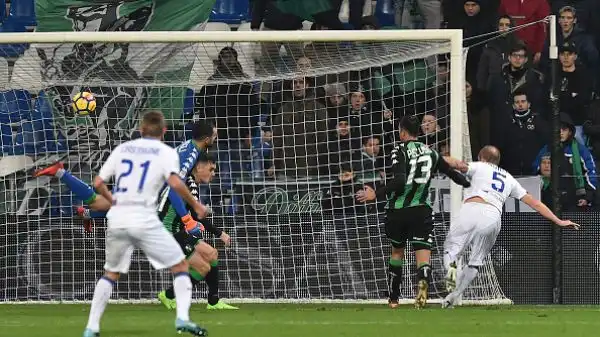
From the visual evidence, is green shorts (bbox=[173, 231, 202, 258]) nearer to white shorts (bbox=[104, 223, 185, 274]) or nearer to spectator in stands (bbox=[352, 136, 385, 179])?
spectator in stands (bbox=[352, 136, 385, 179])

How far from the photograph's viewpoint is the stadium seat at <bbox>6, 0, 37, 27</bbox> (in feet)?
60.6

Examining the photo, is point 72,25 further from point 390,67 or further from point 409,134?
point 409,134

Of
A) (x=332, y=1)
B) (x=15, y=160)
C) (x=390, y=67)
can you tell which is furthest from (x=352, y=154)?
(x=15, y=160)

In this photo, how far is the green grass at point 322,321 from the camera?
1092 centimetres

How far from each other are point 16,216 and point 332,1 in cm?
501

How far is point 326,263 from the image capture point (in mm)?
16703

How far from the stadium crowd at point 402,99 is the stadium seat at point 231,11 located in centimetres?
34

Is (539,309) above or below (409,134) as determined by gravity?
below

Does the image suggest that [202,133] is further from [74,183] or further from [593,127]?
[593,127]

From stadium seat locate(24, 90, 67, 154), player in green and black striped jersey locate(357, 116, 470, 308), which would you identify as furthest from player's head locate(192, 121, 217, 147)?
stadium seat locate(24, 90, 67, 154)

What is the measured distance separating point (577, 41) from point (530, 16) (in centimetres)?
75

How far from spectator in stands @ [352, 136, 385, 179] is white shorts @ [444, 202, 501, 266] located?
86.8 inches

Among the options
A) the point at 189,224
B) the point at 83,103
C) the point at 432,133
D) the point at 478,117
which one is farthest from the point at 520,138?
the point at 189,224

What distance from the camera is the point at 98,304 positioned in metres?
10.1
